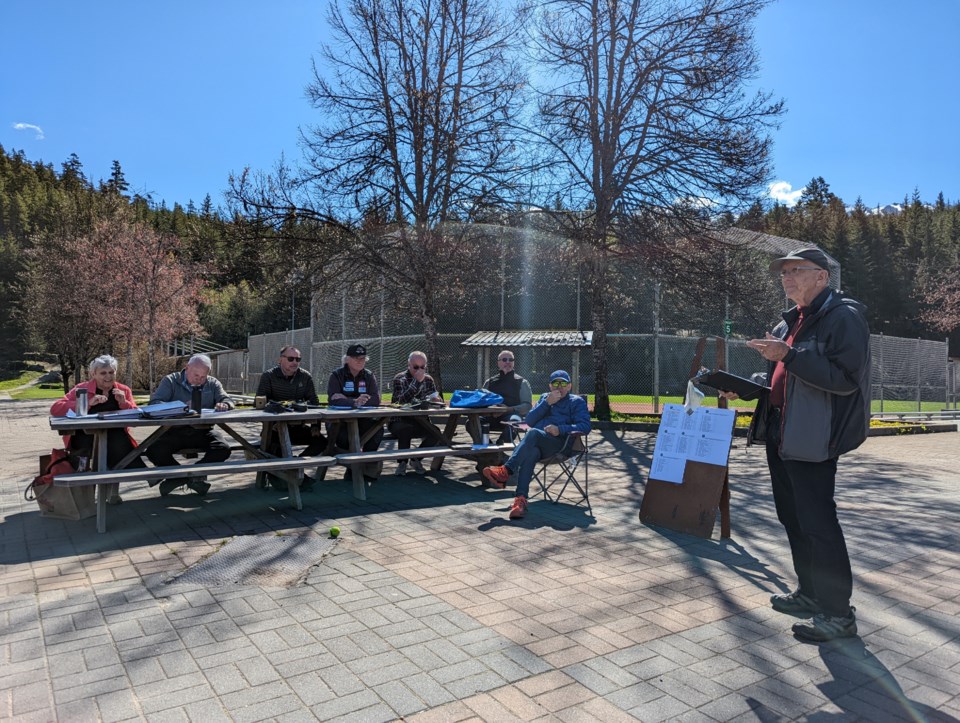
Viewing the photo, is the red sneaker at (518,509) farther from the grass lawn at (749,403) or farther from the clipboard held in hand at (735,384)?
the grass lawn at (749,403)

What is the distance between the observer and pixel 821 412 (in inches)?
137

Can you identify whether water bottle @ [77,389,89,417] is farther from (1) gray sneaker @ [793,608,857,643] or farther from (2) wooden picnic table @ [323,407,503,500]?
(1) gray sneaker @ [793,608,857,643]

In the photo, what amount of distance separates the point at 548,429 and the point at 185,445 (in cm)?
358

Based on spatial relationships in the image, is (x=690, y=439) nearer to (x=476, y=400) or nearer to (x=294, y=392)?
(x=476, y=400)

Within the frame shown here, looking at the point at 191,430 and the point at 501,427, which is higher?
the point at 191,430

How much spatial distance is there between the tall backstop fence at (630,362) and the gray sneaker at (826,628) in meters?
14.5

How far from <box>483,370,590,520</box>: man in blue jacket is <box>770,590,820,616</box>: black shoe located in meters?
2.78

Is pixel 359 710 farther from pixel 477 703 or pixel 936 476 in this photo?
pixel 936 476

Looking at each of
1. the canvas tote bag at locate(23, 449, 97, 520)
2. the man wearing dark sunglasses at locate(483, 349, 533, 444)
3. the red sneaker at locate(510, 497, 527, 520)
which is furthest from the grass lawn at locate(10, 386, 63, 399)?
the red sneaker at locate(510, 497, 527, 520)

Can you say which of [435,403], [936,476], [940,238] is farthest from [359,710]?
[940,238]

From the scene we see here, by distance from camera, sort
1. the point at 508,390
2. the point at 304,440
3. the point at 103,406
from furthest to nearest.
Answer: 1. the point at 508,390
2. the point at 304,440
3. the point at 103,406

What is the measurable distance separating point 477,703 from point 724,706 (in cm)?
103

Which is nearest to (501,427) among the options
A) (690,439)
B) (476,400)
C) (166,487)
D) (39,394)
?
(476,400)

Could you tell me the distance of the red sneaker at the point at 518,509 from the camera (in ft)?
19.9
